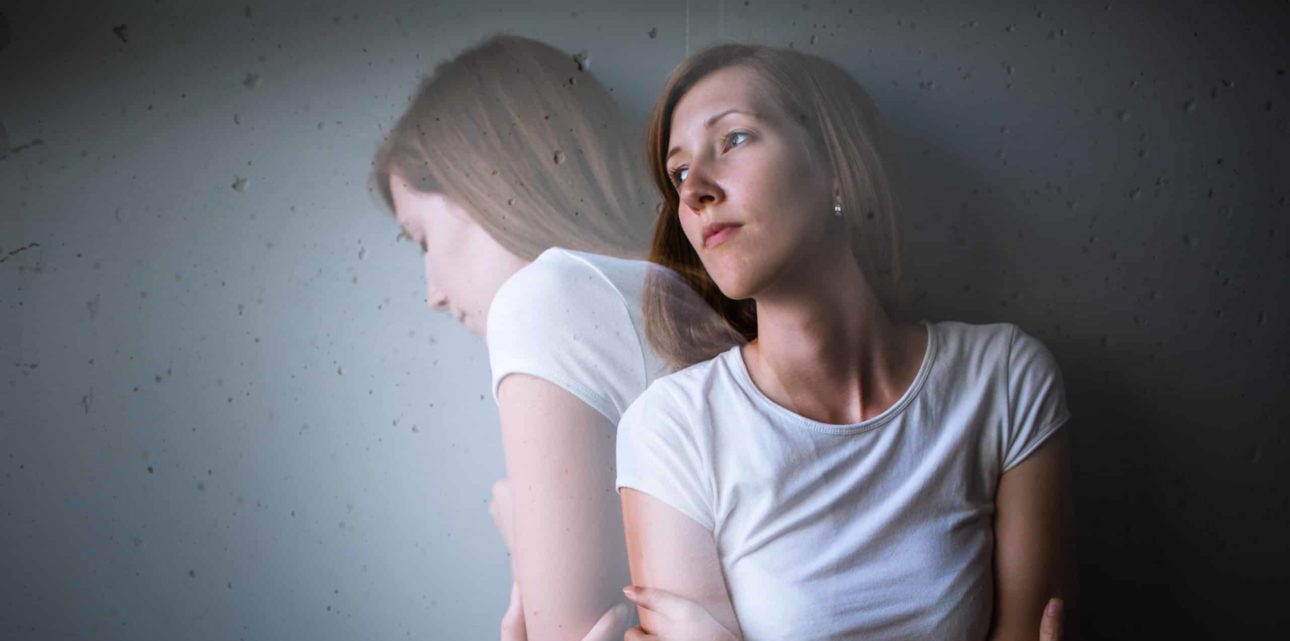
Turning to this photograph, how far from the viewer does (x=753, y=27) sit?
0.66 meters

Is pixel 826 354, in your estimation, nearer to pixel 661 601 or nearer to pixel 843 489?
pixel 843 489

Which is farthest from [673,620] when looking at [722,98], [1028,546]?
[722,98]

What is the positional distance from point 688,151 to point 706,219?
47 mm

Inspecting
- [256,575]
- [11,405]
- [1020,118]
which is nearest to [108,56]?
[11,405]

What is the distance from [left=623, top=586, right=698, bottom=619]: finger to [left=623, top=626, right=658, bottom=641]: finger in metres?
0.02

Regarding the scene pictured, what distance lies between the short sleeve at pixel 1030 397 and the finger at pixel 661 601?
0.73ft

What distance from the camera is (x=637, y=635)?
0.60 m

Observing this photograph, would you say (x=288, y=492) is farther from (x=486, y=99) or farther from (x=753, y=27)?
(x=753, y=27)

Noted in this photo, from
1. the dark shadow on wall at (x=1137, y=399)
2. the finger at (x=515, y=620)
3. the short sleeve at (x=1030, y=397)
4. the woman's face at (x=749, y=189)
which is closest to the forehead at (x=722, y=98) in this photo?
the woman's face at (x=749, y=189)

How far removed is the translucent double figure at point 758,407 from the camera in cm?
58

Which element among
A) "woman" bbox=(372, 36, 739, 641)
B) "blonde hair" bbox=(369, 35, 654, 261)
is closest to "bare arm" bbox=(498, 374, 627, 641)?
"woman" bbox=(372, 36, 739, 641)

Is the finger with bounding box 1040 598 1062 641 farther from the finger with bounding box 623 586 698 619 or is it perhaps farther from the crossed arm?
the finger with bounding box 623 586 698 619

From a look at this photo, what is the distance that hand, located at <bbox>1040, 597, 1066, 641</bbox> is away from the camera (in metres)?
0.60

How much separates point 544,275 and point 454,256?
8 cm
